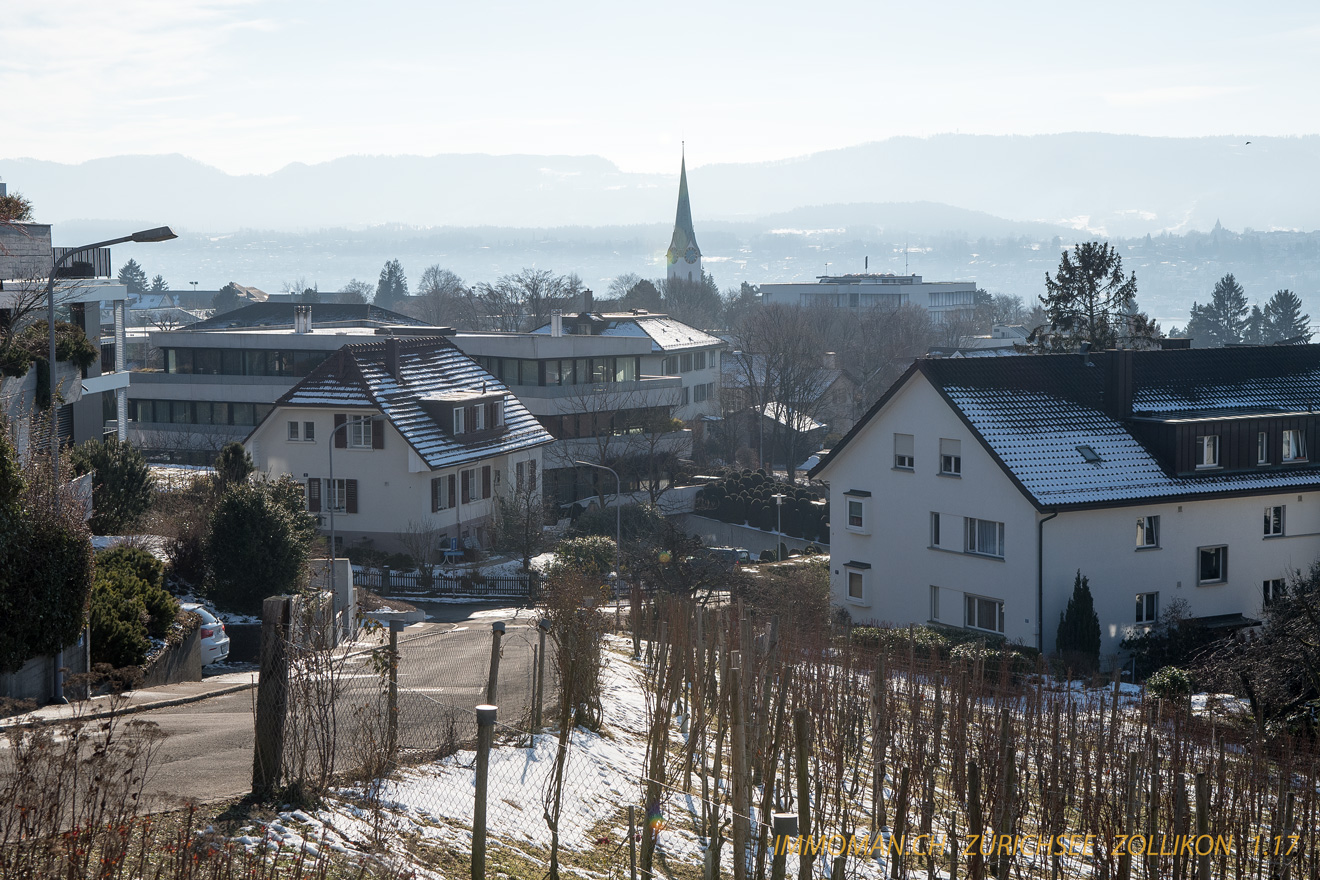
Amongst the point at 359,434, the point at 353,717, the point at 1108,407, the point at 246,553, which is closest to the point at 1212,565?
the point at 1108,407

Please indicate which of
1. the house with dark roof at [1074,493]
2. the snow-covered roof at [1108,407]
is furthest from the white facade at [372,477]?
the house with dark roof at [1074,493]

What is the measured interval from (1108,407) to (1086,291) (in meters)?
29.9

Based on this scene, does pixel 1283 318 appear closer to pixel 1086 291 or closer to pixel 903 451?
pixel 1086 291

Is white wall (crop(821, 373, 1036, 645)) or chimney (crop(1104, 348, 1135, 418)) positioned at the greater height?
chimney (crop(1104, 348, 1135, 418))

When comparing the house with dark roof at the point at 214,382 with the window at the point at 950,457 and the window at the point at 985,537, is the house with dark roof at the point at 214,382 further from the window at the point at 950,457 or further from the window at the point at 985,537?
the window at the point at 985,537

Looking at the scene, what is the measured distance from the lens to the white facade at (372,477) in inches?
1970

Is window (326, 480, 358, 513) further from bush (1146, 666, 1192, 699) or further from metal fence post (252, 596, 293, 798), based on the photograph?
metal fence post (252, 596, 293, 798)

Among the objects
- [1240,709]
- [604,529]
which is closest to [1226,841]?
[1240,709]

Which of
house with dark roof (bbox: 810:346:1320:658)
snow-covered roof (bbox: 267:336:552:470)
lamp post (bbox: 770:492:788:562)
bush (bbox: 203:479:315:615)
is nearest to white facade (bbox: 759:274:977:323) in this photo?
lamp post (bbox: 770:492:788:562)

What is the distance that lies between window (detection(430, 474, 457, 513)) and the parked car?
81.3ft

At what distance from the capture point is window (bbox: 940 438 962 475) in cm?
3650

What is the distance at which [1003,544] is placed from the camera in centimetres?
3472

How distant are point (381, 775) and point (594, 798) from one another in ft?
8.57

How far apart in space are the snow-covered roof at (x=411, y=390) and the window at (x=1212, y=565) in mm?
27050
